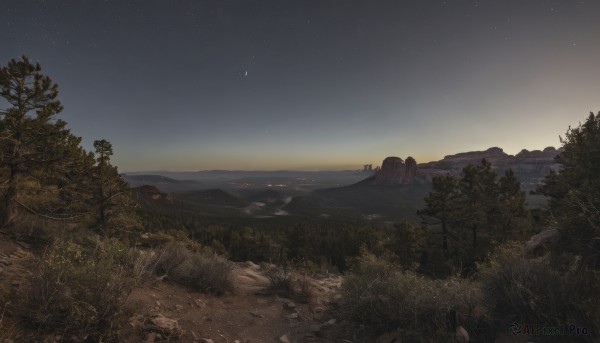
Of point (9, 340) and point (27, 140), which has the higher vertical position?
point (27, 140)

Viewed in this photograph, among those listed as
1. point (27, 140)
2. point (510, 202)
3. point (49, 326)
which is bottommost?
point (510, 202)

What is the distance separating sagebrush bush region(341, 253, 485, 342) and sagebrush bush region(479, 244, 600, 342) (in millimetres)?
438

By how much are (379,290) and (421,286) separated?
2.97 ft

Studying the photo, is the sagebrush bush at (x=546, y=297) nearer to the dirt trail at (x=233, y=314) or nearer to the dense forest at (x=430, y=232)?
the dense forest at (x=430, y=232)

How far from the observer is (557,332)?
4309 millimetres

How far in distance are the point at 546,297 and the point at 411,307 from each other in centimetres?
221

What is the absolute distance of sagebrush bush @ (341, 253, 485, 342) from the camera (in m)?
5.11

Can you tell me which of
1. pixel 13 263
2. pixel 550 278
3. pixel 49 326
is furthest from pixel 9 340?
pixel 550 278

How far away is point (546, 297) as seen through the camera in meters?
4.80

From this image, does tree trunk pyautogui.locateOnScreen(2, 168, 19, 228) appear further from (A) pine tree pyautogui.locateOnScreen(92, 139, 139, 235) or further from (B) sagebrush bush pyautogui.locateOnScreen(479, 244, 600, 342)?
(B) sagebrush bush pyautogui.locateOnScreen(479, 244, 600, 342)

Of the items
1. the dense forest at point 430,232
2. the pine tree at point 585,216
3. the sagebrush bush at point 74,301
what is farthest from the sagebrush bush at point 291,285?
the pine tree at point 585,216

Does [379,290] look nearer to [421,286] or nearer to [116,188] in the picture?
[421,286]

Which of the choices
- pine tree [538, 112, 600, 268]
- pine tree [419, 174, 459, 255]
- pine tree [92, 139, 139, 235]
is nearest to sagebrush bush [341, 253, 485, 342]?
pine tree [538, 112, 600, 268]

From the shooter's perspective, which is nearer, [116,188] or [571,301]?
[571,301]
